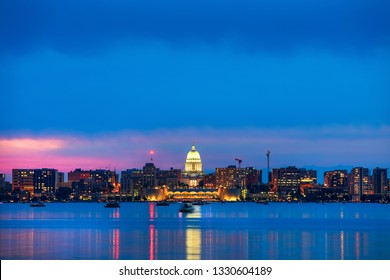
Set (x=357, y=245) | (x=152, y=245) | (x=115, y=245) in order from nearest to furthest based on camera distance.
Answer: (x=115, y=245)
(x=152, y=245)
(x=357, y=245)

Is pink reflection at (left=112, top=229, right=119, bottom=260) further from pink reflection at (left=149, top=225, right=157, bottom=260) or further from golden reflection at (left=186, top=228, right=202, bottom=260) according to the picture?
golden reflection at (left=186, top=228, right=202, bottom=260)

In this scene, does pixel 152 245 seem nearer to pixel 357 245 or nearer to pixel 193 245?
pixel 193 245

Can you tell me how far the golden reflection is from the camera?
1600 inches

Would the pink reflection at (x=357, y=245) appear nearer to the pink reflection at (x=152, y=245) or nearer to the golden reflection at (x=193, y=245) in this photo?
the golden reflection at (x=193, y=245)

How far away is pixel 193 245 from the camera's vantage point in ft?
156

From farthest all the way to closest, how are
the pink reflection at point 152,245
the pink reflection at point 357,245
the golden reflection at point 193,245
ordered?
the pink reflection at point 357,245 → the pink reflection at point 152,245 → the golden reflection at point 193,245

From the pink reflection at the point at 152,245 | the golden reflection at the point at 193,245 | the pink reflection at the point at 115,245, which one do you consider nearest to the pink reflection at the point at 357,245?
the golden reflection at the point at 193,245

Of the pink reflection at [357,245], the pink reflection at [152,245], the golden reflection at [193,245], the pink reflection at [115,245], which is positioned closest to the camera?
the pink reflection at [115,245]

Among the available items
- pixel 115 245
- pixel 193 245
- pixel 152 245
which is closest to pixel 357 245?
pixel 193 245

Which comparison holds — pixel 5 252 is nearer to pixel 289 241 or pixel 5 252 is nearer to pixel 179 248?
pixel 179 248

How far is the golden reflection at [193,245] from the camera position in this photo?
133 ft

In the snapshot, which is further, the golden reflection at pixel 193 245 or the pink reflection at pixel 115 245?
the golden reflection at pixel 193 245
